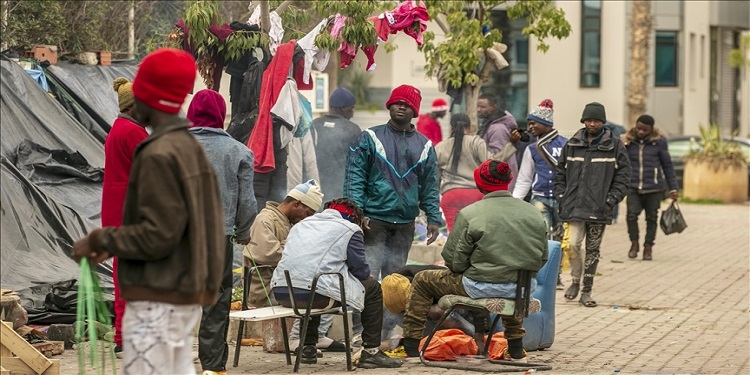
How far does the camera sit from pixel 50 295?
10070 mm

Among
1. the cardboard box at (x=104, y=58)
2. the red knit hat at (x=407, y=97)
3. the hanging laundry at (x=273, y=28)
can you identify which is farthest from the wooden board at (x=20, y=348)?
the cardboard box at (x=104, y=58)

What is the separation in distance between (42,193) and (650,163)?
811 cm

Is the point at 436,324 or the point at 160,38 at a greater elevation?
the point at 160,38

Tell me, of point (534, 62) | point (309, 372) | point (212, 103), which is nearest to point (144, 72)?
point (212, 103)

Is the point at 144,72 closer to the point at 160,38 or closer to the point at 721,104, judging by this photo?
the point at 160,38

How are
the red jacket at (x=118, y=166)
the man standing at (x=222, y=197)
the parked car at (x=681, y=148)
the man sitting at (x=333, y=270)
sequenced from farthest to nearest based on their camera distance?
1. the parked car at (x=681, y=148)
2. the man sitting at (x=333, y=270)
3. the red jacket at (x=118, y=166)
4. the man standing at (x=222, y=197)

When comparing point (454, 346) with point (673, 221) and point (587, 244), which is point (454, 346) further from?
point (673, 221)

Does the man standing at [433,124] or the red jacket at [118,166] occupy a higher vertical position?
the red jacket at [118,166]

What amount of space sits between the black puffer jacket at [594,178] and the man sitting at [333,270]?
394cm

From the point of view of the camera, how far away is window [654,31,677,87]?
41.6 meters

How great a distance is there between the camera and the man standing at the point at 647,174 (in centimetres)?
1664

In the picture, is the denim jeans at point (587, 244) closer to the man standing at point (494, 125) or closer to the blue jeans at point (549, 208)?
the blue jeans at point (549, 208)

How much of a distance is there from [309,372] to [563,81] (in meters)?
31.2

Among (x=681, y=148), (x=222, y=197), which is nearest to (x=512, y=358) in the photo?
(x=222, y=197)
